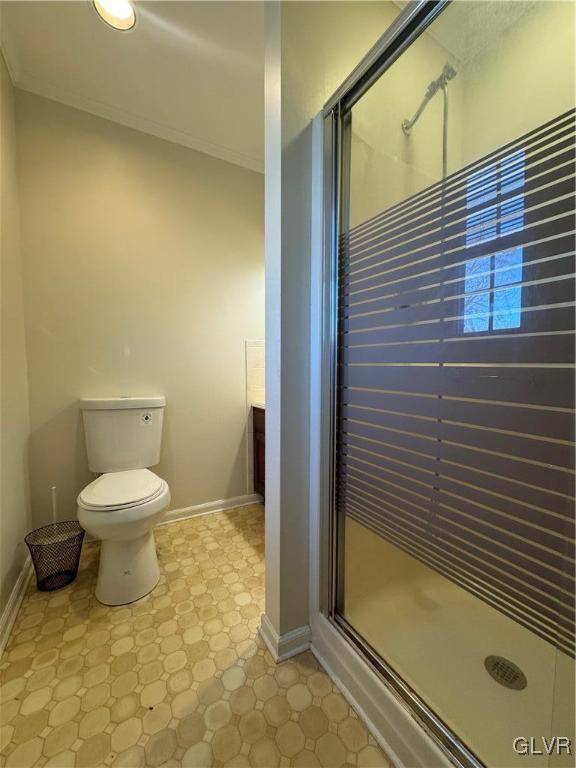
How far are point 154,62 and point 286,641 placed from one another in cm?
254

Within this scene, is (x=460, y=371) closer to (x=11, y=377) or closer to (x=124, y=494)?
(x=124, y=494)

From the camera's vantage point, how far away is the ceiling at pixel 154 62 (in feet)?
4.08

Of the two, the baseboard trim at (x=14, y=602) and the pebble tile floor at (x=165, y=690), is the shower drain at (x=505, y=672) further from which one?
the baseboard trim at (x=14, y=602)

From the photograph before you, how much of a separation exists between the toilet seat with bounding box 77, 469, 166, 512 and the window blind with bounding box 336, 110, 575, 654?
0.96 m

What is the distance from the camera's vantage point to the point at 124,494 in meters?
1.35

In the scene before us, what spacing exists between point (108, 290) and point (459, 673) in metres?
2.24

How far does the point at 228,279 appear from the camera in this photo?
2.08 meters

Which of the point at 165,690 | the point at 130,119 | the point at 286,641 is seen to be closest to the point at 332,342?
the point at 286,641

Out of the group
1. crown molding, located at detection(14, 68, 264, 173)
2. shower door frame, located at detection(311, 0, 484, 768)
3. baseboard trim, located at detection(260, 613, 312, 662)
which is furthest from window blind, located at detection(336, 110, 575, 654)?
crown molding, located at detection(14, 68, 264, 173)

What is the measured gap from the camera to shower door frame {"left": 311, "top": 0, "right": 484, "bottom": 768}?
2.83 feet

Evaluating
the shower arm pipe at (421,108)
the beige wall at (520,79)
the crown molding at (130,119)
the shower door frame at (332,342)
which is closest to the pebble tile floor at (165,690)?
the shower door frame at (332,342)

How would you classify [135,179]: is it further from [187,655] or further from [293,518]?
[187,655]

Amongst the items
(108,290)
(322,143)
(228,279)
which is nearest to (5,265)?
(108,290)

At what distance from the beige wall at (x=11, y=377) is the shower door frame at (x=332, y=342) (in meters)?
1.26
